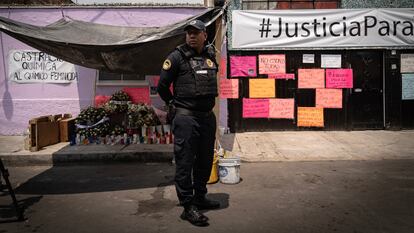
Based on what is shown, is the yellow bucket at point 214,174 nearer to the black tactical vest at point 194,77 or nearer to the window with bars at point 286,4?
the black tactical vest at point 194,77

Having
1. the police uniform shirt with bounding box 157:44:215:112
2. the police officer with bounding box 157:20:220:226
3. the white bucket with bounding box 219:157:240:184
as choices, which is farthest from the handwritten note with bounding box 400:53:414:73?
the police uniform shirt with bounding box 157:44:215:112

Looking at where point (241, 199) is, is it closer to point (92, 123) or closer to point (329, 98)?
point (92, 123)

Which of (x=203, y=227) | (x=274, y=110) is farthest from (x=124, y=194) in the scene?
(x=274, y=110)

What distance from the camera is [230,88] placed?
10344mm

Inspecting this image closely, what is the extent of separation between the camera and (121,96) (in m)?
9.82

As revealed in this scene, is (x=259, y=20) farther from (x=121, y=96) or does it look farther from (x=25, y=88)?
(x=25, y=88)

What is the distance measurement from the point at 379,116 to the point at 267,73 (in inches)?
128

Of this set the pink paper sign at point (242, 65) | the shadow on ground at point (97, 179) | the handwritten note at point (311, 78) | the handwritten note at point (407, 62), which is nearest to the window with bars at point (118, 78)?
the pink paper sign at point (242, 65)

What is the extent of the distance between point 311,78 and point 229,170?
5.35 metres

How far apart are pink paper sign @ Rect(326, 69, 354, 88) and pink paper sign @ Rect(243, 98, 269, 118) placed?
5.78 ft

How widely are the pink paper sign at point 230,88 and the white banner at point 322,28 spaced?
932mm

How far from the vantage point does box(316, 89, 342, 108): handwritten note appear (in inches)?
410

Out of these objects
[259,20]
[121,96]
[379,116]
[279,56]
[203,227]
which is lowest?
[203,227]

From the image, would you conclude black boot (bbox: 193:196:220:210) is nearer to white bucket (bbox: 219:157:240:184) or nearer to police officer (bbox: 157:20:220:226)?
police officer (bbox: 157:20:220:226)
